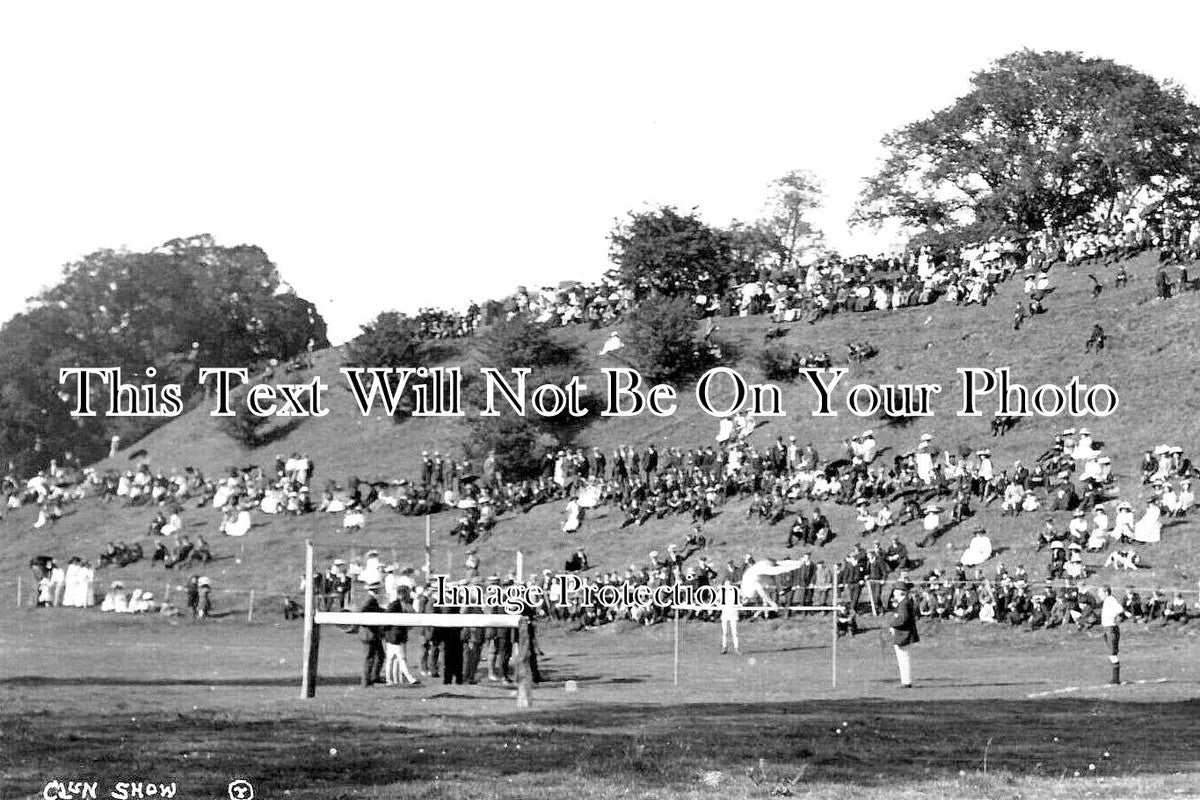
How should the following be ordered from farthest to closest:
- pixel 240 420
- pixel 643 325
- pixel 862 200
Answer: pixel 862 200 → pixel 240 420 → pixel 643 325

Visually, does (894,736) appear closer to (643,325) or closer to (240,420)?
(643,325)

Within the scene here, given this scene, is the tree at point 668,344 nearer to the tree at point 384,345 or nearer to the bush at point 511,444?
the bush at point 511,444

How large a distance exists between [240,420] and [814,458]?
3841 centimetres

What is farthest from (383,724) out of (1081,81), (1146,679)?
(1081,81)

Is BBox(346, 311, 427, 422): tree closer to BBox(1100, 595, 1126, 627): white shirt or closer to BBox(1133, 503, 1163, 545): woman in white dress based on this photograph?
BBox(1133, 503, 1163, 545): woman in white dress

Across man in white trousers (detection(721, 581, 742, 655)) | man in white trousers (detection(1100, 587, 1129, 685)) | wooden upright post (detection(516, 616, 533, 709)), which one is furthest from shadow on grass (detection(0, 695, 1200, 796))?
man in white trousers (detection(721, 581, 742, 655))

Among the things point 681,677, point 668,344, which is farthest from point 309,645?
point 668,344

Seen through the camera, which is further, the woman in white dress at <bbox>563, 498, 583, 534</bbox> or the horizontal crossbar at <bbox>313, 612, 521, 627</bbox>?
the woman in white dress at <bbox>563, 498, 583, 534</bbox>

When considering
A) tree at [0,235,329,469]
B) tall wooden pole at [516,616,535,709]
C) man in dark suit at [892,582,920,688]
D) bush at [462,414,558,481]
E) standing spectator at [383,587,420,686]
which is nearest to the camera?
tall wooden pole at [516,616,535,709]

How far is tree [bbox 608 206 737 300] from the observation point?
86.4m

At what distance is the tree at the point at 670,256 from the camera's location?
86375 mm

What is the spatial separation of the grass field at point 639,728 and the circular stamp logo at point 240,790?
0.21 meters

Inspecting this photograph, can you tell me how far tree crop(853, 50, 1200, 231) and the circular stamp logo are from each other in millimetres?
75720

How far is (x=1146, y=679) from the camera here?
33.5m
